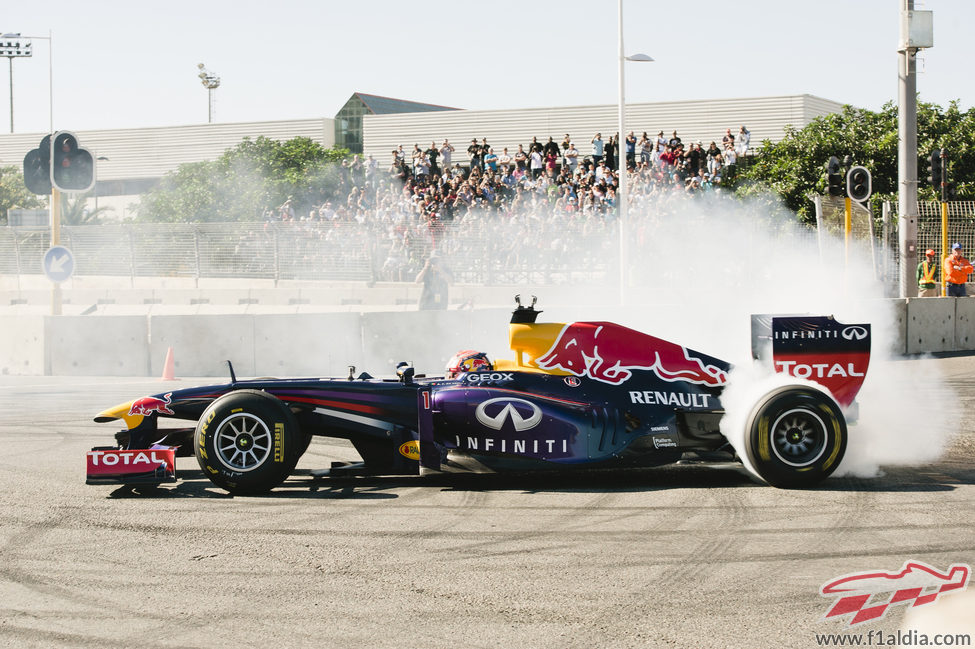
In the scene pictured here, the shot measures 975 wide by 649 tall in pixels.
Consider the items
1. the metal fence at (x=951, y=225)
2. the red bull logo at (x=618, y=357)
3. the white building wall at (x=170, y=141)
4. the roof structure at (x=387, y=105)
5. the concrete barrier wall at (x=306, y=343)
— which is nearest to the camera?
the red bull logo at (x=618, y=357)

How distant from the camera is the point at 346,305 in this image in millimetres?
20469

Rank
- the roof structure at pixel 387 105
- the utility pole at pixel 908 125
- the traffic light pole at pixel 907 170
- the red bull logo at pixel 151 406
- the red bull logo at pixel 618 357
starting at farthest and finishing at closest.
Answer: the roof structure at pixel 387 105 < the traffic light pole at pixel 907 170 < the utility pole at pixel 908 125 < the red bull logo at pixel 618 357 < the red bull logo at pixel 151 406

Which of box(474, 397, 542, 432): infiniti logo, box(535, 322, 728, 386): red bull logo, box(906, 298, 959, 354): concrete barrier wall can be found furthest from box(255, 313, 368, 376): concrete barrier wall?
box(906, 298, 959, 354): concrete barrier wall

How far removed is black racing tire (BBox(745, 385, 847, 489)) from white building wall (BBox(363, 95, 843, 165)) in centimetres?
2678

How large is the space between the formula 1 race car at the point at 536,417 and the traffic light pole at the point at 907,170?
11.2 meters

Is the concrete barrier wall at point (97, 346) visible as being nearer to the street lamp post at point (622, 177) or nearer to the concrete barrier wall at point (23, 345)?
the concrete barrier wall at point (23, 345)

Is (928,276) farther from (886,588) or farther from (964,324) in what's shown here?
(886,588)

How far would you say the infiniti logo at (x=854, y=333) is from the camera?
711 centimetres

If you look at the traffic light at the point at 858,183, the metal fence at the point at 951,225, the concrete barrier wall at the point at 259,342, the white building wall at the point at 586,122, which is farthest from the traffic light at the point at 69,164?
the white building wall at the point at 586,122

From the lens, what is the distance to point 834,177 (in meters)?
17.2

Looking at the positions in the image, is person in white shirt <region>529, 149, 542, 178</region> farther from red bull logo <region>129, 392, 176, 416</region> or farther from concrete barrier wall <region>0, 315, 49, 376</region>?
red bull logo <region>129, 392, 176, 416</region>

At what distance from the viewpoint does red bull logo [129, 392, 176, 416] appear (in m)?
6.84

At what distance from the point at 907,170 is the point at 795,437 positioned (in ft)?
39.9

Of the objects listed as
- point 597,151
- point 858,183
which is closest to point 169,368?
point 858,183
